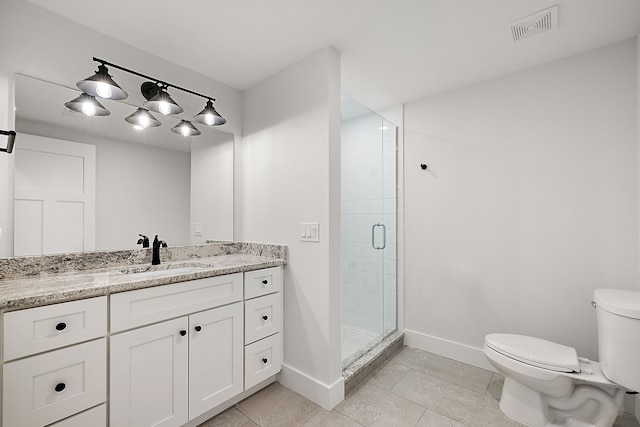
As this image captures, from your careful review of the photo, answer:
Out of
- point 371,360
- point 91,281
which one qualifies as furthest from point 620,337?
point 91,281

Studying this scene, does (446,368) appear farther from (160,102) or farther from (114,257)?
(160,102)

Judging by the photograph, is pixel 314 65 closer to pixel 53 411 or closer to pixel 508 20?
pixel 508 20

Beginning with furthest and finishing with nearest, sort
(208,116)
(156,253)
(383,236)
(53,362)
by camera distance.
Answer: (383,236) < (208,116) < (156,253) < (53,362)

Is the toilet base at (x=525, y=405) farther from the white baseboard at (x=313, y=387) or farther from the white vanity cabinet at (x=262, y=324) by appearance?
the white vanity cabinet at (x=262, y=324)

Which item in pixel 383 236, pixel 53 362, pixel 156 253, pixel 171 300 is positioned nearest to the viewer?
pixel 53 362

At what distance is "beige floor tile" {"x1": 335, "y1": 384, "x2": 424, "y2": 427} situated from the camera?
5.50 ft

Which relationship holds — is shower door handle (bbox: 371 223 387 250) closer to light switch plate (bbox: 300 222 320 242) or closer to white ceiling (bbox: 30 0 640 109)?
light switch plate (bbox: 300 222 320 242)

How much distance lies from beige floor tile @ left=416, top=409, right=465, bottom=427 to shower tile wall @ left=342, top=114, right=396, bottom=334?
983 mm

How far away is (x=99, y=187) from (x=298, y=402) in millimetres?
1864

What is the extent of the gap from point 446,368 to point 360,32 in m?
2.54

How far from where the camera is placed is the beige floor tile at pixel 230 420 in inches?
64.7

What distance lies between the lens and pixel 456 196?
8.00 feet

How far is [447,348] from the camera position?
246 centimetres

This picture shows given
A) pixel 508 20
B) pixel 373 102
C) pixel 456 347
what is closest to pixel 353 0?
pixel 508 20
